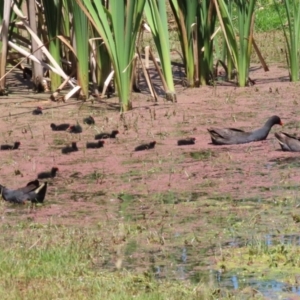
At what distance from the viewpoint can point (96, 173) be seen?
29.4 ft

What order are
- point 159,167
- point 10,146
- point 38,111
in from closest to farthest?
point 159,167
point 10,146
point 38,111

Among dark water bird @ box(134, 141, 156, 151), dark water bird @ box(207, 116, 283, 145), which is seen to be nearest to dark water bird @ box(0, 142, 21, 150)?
dark water bird @ box(134, 141, 156, 151)

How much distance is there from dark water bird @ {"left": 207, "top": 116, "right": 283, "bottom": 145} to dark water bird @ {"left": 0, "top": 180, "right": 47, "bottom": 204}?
7.67 ft

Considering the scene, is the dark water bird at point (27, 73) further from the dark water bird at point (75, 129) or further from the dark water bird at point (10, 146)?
the dark water bird at point (10, 146)

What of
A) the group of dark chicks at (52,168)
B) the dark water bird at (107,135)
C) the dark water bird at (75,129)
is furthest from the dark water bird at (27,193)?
the dark water bird at (75,129)

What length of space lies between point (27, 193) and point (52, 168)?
3.28 feet

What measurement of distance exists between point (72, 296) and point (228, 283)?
90 centimetres

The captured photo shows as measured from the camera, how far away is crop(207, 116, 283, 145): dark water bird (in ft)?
32.1

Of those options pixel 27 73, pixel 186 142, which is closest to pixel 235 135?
pixel 186 142

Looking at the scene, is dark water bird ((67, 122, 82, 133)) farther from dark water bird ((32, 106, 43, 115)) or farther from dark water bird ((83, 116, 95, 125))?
dark water bird ((32, 106, 43, 115))

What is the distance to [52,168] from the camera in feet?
29.1

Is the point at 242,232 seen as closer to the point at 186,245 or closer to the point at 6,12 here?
the point at 186,245

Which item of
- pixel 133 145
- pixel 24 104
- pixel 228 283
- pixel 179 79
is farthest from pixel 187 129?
pixel 228 283

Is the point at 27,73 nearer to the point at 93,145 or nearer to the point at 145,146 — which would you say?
→ the point at 93,145
